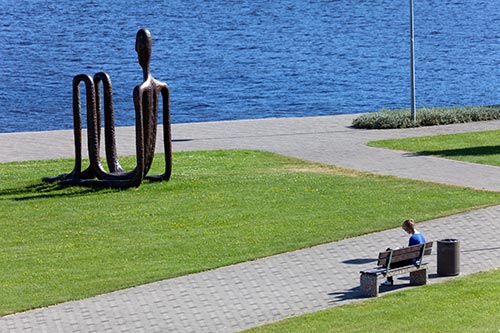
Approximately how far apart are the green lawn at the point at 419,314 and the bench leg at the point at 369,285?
0.19 metres

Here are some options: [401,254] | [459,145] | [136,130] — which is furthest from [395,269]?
[459,145]

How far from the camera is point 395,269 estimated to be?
18.7 metres

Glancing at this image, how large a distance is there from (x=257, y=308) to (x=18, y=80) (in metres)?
51.6

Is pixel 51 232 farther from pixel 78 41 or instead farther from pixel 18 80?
pixel 78 41

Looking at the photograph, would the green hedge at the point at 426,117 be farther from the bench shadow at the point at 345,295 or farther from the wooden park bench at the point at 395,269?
the bench shadow at the point at 345,295

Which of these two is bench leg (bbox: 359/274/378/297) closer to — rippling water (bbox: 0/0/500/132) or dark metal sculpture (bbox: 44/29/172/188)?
dark metal sculpture (bbox: 44/29/172/188)

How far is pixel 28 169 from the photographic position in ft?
98.9

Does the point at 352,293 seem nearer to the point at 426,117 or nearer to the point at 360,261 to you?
the point at 360,261

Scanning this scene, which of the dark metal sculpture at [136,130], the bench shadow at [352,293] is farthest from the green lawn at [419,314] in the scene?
the dark metal sculpture at [136,130]

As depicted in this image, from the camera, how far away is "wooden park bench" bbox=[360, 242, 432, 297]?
18172 millimetres

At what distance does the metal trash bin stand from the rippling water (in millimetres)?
34201

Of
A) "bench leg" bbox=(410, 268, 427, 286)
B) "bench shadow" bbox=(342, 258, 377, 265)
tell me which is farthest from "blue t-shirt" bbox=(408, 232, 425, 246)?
"bench shadow" bbox=(342, 258, 377, 265)

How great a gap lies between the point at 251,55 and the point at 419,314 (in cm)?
6145

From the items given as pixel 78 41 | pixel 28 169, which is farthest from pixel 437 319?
pixel 78 41
